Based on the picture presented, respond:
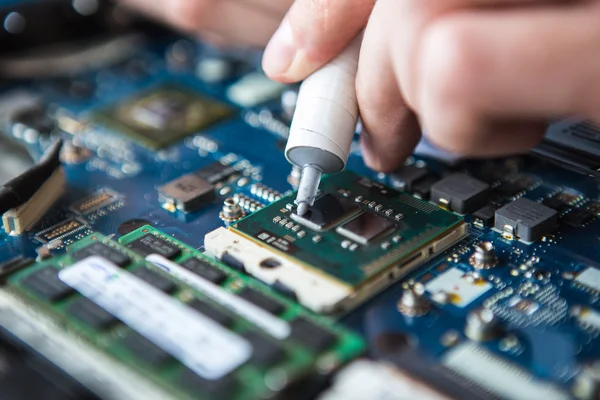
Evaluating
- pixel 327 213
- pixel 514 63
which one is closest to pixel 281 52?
pixel 327 213

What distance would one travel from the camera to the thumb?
1930mm

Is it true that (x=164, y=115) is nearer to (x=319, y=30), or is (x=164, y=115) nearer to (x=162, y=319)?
(x=319, y=30)

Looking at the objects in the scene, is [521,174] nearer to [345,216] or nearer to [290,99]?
[345,216]

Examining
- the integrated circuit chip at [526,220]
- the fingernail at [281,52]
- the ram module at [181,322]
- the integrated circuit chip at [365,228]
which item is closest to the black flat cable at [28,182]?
the ram module at [181,322]

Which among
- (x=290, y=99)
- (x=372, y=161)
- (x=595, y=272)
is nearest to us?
(x=595, y=272)

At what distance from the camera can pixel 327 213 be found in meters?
1.89

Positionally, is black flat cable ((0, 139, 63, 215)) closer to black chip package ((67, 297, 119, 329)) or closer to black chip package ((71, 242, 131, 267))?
black chip package ((71, 242, 131, 267))

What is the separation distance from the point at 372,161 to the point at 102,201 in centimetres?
75

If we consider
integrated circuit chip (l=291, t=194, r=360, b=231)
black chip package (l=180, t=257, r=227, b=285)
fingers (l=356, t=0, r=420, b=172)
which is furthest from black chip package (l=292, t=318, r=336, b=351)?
fingers (l=356, t=0, r=420, b=172)

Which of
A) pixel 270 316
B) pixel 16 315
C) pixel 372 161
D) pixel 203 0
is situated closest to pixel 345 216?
pixel 372 161

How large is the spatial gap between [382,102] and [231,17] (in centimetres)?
104

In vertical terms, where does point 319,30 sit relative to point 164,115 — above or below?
above

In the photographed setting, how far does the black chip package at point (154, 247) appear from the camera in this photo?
182cm

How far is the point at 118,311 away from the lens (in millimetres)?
1592
